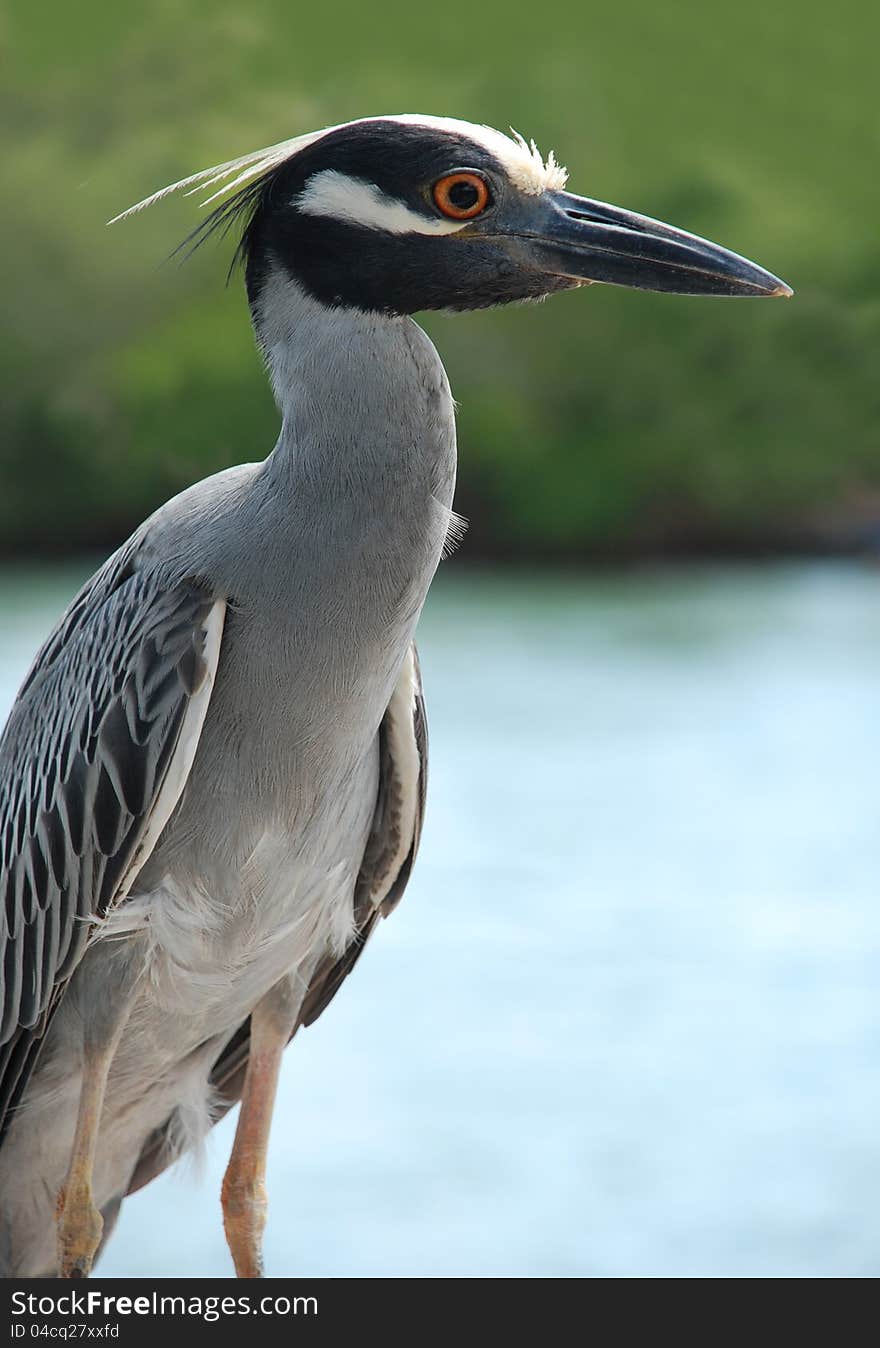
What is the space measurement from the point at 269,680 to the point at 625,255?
1.40ft

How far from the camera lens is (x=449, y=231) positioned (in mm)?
1129

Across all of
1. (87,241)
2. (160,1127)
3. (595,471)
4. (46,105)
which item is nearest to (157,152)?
(87,241)

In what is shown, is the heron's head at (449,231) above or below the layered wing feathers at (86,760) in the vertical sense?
above

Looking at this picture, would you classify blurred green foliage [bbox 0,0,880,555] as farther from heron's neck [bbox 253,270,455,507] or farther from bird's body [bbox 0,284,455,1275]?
heron's neck [bbox 253,270,455,507]

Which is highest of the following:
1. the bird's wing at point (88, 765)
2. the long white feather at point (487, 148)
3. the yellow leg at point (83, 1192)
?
the long white feather at point (487, 148)

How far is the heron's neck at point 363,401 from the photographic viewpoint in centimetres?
115

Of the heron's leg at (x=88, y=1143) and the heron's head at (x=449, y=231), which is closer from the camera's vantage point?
the heron's head at (x=449, y=231)

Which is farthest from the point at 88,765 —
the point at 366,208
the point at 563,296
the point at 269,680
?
the point at 563,296

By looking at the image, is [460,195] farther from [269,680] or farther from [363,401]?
[269,680]

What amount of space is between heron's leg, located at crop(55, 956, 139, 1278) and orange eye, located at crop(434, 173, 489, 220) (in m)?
0.67

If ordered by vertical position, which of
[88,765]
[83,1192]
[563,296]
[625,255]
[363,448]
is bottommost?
[83,1192]

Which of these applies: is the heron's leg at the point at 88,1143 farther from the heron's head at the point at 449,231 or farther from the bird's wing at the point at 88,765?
the heron's head at the point at 449,231

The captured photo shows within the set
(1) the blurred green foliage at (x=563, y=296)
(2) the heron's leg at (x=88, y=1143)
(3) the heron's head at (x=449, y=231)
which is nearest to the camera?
(3) the heron's head at (x=449, y=231)

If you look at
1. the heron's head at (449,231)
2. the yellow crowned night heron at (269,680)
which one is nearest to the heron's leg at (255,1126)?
the yellow crowned night heron at (269,680)
